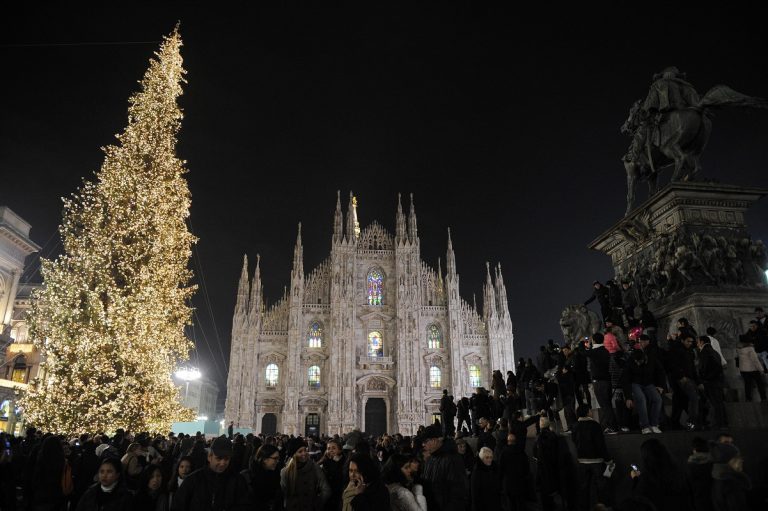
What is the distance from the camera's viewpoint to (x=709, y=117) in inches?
331

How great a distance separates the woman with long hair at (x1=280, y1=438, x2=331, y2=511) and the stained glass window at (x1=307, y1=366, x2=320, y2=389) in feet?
114

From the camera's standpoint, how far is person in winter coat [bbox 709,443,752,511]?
379 centimetres

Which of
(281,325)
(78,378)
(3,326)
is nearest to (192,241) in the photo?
(78,378)

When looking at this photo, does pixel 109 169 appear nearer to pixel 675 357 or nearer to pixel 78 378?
pixel 78 378

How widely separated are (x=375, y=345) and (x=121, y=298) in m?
29.3

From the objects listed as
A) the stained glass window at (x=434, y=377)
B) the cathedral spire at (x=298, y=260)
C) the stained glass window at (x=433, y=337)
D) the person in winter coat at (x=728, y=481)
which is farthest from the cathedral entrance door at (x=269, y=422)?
the person in winter coat at (x=728, y=481)

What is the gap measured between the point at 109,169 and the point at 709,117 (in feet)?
47.5

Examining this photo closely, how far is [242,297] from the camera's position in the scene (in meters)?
41.0

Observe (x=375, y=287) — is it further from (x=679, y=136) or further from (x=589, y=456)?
(x=589, y=456)

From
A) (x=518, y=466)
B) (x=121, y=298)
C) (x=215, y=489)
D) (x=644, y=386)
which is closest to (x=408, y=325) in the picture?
(x=121, y=298)

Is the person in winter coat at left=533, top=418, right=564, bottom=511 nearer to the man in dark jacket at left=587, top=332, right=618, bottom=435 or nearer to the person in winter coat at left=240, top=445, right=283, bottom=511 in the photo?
the man in dark jacket at left=587, top=332, right=618, bottom=435

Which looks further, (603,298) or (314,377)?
(314,377)

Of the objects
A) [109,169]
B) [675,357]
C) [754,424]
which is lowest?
[754,424]

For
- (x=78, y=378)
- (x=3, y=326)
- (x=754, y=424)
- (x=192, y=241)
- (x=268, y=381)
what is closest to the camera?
(x=754, y=424)
